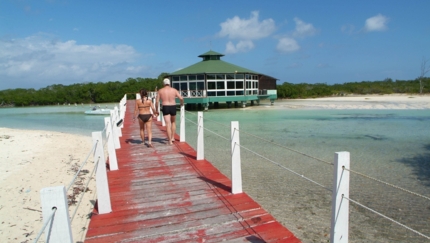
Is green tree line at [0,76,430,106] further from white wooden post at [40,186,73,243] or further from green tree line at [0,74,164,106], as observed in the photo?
white wooden post at [40,186,73,243]

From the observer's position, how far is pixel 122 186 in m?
4.99

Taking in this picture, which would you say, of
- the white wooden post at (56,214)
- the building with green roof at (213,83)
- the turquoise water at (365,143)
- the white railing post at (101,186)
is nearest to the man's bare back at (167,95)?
the turquoise water at (365,143)

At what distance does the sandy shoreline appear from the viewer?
5515 mm

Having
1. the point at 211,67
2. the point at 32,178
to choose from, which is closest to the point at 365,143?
the point at 32,178

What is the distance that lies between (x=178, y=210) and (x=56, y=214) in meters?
1.97

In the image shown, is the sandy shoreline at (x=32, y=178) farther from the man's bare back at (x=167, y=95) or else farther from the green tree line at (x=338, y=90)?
the green tree line at (x=338, y=90)

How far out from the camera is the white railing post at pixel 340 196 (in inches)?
101

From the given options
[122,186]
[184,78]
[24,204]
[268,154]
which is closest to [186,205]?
[122,186]

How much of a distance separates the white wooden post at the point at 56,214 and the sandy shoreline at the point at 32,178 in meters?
2.94

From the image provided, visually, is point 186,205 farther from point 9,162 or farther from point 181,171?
point 9,162

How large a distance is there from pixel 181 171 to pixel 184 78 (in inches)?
1089

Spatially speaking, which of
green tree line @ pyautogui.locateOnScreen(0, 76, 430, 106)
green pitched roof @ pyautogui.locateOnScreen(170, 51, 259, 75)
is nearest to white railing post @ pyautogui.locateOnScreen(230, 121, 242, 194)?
green pitched roof @ pyautogui.locateOnScreen(170, 51, 259, 75)

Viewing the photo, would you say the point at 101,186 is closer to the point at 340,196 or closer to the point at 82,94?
the point at 340,196

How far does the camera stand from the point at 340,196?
2635 millimetres
